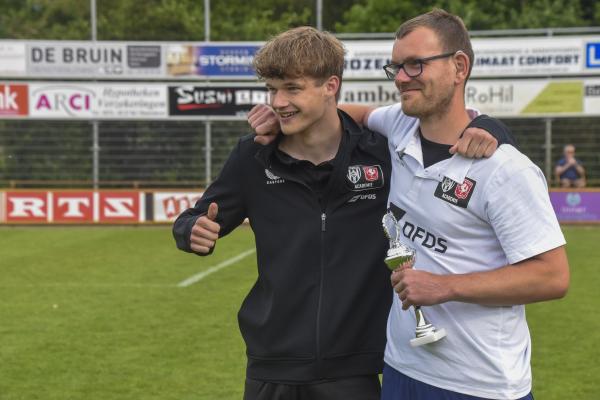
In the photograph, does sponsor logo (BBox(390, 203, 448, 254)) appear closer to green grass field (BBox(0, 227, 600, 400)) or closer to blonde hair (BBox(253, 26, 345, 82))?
blonde hair (BBox(253, 26, 345, 82))

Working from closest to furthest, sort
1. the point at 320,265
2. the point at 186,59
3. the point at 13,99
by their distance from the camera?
the point at 320,265, the point at 13,99, the point at 186,59

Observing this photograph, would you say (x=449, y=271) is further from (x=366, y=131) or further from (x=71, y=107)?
(x=71, y=107)

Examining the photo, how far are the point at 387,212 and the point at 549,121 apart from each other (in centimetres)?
2183

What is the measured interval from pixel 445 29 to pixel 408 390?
1195mm

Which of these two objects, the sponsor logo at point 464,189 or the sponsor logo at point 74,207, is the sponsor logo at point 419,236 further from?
the sponsor logo at point 74,207

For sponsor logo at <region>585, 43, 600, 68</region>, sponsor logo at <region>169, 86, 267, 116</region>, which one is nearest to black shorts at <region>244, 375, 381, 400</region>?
sponsor logo at <region>169, 86, 267, 116</region>

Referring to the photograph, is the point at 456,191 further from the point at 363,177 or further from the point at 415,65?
the point at 363,177

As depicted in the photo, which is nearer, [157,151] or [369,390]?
[369,390]

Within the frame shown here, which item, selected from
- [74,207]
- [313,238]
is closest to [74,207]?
[74,207]

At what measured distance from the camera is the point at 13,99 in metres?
24.5

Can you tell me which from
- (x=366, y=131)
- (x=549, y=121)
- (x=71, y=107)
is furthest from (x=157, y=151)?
(x=366, y=131)

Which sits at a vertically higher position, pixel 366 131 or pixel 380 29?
pixel 380 29

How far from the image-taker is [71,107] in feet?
80.9

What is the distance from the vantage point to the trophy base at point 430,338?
2971 millimetres
